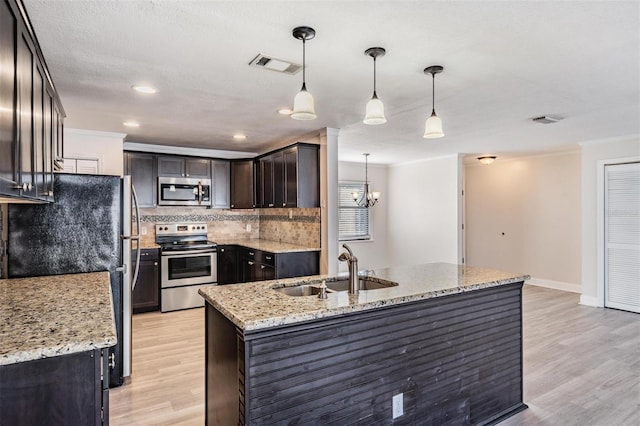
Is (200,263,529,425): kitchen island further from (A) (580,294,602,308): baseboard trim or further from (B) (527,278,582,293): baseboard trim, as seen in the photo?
(B) (527,278,582,293): baseboard trim

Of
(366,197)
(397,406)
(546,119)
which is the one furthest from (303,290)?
(366,197)

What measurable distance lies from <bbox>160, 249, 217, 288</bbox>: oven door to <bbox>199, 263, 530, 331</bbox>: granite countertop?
3.34m

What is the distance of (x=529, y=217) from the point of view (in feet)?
23.0

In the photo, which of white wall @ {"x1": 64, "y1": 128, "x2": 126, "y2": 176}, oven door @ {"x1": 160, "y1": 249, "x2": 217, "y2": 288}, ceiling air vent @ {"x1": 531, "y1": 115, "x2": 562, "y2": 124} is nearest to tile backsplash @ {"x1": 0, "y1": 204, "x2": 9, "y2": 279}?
white wall @ {"x1": 64, "y1": 128, "x2": 126, "y2": 176}

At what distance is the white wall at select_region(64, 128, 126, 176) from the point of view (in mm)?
Answer: 4660

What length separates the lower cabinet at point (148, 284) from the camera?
5.10 meters

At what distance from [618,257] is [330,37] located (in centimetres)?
538

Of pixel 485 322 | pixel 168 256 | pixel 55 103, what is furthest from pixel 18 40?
pixel 168 256

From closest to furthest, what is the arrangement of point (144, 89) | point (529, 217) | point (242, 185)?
point (144, 89), point (242, 185), point (529, 217)

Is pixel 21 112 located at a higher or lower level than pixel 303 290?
higher

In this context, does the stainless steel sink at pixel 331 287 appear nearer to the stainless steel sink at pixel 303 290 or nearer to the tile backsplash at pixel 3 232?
the stainless steel sink at pixel 303 290

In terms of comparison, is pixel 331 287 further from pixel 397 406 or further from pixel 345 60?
pixel 345 60

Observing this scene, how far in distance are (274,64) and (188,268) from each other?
3687 mm

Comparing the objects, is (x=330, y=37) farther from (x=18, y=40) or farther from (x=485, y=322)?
(x=485, y=322)
